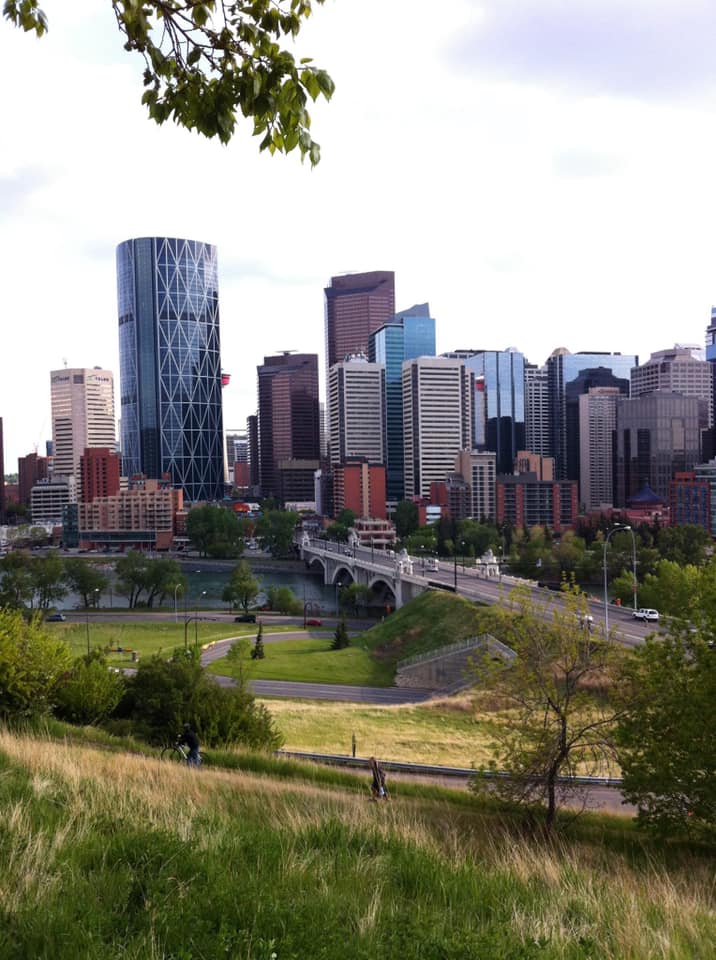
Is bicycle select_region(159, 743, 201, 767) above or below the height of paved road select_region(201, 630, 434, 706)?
above

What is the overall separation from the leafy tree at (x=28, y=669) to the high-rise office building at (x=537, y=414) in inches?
6714

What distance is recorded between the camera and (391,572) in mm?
67625

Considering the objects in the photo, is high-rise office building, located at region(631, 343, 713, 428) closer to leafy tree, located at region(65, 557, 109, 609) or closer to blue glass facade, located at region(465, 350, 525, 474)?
blue glass facade, located at region(465, 350, 525, 474)

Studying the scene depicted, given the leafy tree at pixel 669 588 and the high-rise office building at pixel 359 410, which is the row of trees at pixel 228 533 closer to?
the high-rise office building at pixel 359 410

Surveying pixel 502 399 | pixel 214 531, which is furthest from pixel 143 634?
pixel 502 399

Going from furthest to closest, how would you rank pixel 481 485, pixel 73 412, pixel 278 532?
pixel 73 412
pixel 481 485
pixel 278 532

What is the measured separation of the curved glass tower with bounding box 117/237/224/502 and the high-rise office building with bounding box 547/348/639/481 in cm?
7505

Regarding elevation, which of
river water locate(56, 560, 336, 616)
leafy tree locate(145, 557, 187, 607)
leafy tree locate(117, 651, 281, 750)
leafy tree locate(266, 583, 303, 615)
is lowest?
river water locate(56, 560, 336, 616)

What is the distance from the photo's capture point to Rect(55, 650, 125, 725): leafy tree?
16297mm

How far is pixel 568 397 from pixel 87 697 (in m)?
170

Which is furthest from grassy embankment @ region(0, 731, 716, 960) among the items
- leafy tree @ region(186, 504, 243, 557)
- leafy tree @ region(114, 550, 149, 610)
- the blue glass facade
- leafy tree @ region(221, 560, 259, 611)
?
the blue glass facade

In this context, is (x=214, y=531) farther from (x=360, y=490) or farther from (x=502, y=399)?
(x=502, y=399)

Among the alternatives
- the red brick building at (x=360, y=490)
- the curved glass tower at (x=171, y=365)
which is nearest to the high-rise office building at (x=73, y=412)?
the curved glass tower at (x=171, y=365)

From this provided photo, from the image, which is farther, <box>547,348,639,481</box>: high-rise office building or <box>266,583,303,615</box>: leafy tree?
<box>547,348,639,481</box>: high-rise office building
